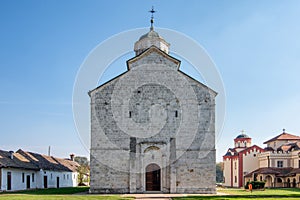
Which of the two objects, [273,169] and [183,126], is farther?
[273,169]

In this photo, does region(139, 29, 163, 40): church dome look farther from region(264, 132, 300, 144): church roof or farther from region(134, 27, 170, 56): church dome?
region(264, 132, 300, 144): church roof

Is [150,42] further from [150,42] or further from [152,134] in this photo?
[152,134]

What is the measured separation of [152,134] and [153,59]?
575 cm

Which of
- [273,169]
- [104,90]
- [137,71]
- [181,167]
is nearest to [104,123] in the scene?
[104,90]

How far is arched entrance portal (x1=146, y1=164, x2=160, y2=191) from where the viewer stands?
2717 centimetres

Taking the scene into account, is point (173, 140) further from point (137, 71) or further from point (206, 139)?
point (137, 71)

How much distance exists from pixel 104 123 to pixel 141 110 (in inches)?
110

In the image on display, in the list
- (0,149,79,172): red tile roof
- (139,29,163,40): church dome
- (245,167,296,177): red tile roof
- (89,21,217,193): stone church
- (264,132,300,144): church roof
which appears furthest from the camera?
(264,132,300,144): church roof

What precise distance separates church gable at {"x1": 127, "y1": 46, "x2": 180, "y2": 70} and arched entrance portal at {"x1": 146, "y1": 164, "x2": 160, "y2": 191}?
756cm

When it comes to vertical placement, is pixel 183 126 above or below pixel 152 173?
A: above

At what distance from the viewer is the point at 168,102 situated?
2770 cm

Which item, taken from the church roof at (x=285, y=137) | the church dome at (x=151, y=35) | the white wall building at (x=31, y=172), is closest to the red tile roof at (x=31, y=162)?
the white wall building at (x=31, y=172)

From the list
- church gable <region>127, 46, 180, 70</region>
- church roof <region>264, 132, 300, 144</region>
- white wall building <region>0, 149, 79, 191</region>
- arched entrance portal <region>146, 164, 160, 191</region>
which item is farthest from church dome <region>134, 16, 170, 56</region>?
church roof <region>264, 132, 300, 144</region>

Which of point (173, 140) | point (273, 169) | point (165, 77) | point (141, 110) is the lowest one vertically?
point (273, 169)
